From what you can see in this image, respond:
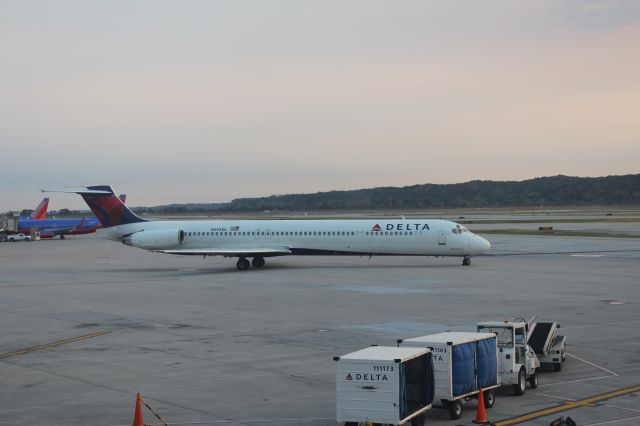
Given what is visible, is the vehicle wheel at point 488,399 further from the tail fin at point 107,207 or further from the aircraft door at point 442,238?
the tail fin at point 107,207

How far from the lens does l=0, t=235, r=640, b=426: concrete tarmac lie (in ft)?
57.5

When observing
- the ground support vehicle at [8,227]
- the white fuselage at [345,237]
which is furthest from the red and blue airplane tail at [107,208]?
the ground support vehicle at [8,227]

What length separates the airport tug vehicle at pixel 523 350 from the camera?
60.7ft

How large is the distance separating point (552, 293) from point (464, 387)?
2160 centimetres

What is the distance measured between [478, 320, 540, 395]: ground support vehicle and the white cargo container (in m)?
3.37

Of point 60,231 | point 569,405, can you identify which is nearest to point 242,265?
point 569,405

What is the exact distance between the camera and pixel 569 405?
1727 cm

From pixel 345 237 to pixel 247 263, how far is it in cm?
681

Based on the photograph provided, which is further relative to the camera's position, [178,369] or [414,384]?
[178,369]

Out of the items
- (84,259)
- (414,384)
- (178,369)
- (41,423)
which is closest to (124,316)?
(178,369)

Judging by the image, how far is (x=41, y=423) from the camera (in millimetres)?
16094

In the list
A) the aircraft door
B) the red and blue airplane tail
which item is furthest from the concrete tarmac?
the red and blue airplane tail

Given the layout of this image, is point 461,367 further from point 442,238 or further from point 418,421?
point 442,238

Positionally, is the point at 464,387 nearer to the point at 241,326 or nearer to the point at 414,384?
the point at 414,384
